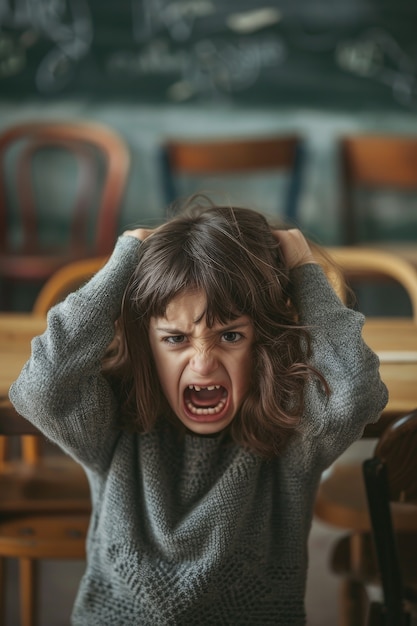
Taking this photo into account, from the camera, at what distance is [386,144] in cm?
347

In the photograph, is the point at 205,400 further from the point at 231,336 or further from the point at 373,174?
the point at 373,174

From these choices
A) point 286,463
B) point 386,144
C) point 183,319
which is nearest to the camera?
point 183,319

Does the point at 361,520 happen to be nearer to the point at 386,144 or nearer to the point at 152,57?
the point at 386,144

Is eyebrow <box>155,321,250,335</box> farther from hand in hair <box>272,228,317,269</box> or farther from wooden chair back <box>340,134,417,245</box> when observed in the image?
wooden chair back <box>340,134,417,245</box>

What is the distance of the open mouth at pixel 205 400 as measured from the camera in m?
1.20

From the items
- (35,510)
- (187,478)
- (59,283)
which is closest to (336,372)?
(187,478)

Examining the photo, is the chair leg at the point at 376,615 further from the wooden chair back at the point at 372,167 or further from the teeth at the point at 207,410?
the wooden chair back at the point at 372,167

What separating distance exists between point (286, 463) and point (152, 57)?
272 centimetres

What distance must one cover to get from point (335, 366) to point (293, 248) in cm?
18

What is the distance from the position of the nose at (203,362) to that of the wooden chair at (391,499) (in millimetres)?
243

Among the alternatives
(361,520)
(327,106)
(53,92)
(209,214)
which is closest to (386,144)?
(327,106)

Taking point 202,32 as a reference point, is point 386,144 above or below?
below

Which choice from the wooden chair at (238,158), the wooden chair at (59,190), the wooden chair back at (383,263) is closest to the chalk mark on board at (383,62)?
the wooden chair at (238,158)

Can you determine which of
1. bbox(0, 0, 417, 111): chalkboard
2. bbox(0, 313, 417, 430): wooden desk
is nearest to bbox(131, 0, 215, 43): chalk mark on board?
bbox(0, 0, 417, 111): chalkboard
